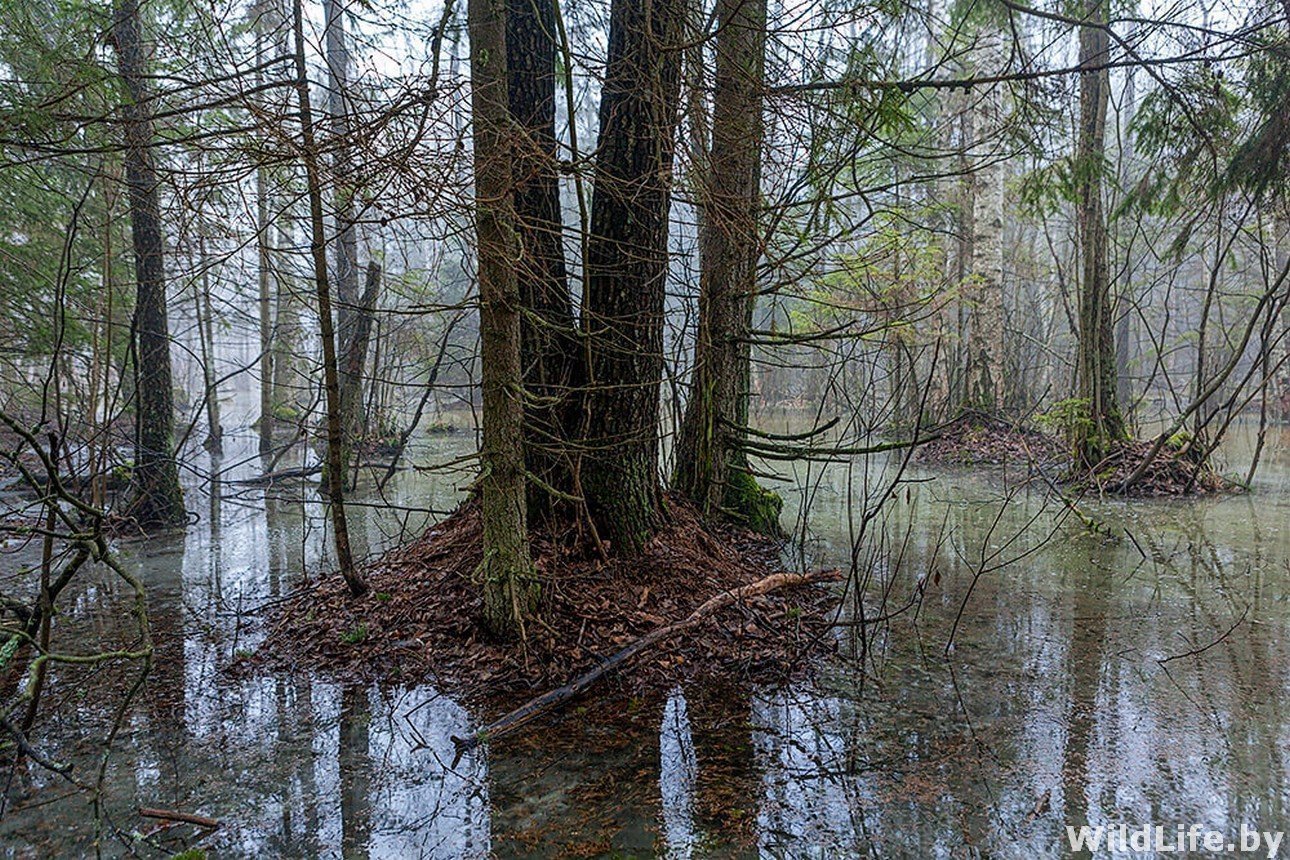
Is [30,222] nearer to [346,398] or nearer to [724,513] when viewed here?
[346,398]

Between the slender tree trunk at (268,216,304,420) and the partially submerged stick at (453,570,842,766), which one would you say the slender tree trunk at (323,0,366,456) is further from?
the partially submerged stick at (453,570,842,766)

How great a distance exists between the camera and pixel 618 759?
2955mm

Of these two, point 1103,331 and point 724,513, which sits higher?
point 1103,331

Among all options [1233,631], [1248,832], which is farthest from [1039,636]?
Result: [1248,832]

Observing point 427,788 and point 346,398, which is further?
point 346,398

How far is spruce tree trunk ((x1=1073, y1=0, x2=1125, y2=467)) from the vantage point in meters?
9.10

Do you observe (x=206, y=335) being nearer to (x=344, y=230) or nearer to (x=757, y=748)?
(x=344, y=230)

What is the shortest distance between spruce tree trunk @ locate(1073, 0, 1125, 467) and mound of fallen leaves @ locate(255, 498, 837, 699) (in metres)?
6.41

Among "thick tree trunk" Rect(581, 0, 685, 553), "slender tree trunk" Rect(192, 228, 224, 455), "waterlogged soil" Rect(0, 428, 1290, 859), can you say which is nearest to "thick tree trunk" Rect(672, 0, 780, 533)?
"thick tree trunk" Rect(581, 0, 685, 553)

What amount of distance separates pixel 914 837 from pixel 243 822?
7.84ft

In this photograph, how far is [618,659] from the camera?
3.64 metres

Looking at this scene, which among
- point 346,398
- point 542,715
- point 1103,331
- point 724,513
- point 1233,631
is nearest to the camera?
point 542,715

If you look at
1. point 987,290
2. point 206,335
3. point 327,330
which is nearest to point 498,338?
point 327,330

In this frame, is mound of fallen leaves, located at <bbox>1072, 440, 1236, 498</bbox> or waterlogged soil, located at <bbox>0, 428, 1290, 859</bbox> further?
mound of fallen leaves, located at <bbox>1072, 440, 1236, 498</bbox>
